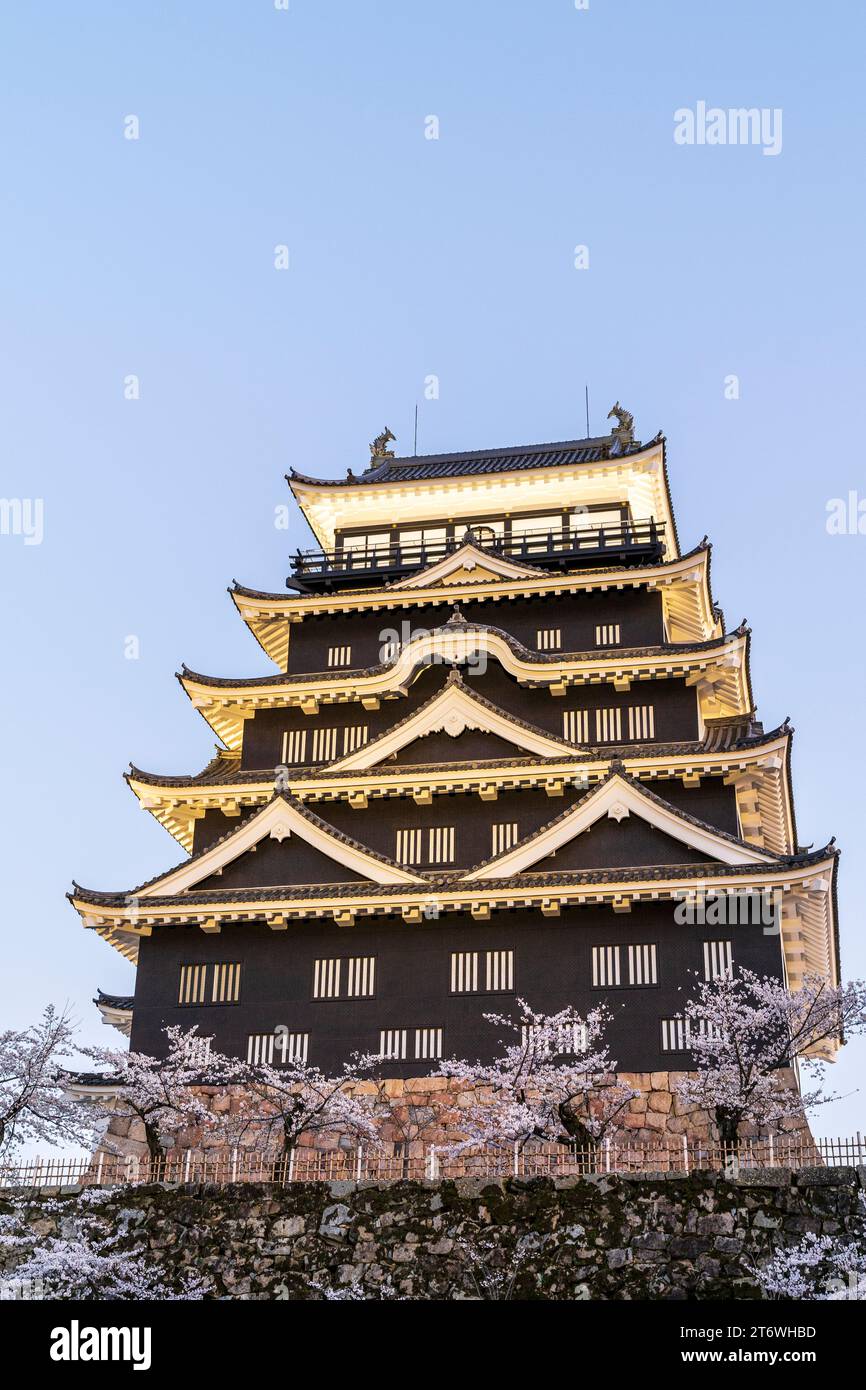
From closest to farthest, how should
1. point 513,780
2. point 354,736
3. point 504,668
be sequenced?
1. point 513,780
2. point 504,668
3. point 354,736

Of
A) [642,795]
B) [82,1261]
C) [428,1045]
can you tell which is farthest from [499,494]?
[82,1261]

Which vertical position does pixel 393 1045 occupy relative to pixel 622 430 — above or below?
below

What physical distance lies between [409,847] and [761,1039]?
33.6 ft

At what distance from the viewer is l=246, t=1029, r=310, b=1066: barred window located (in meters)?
34.2

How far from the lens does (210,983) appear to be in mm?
35406

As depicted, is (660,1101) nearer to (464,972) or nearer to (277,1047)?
(464,972)

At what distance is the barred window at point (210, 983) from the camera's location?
1385 inches

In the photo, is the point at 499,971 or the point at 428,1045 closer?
the point at 428,1045

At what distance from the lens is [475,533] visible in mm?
44812

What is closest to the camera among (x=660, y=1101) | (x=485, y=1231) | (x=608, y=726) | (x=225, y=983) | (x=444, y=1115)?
(x=485, y=1231)

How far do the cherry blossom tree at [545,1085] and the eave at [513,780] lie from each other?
6.08 m

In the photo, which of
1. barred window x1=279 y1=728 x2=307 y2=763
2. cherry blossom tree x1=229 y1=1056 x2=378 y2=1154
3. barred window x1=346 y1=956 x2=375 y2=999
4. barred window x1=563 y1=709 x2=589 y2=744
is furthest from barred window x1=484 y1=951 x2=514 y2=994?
barred window x1=279 y1=728 x2=307 y2=763
